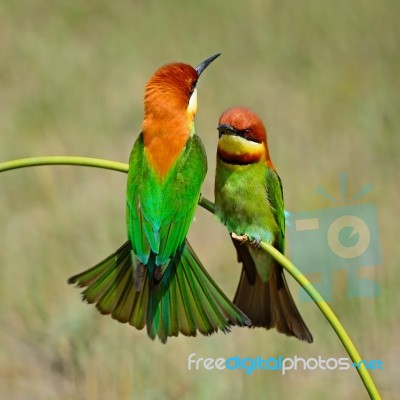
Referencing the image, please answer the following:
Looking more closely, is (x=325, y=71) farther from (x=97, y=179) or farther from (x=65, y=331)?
(x=65, y=331)

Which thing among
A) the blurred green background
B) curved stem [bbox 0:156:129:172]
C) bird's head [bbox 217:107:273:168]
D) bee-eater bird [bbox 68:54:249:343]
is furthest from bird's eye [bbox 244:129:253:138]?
the blurred green background

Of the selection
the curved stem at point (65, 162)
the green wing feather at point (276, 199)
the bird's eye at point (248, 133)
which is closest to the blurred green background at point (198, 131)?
the green wing feather at point (276, 199)

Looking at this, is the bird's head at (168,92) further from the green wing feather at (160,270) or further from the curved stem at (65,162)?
the curved stem at (65,162)

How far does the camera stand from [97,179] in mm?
3195

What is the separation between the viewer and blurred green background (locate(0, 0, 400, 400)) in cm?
244

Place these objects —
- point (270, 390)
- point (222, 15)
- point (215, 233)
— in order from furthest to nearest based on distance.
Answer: point (222, 15), point (215, 233), point (270, 390)

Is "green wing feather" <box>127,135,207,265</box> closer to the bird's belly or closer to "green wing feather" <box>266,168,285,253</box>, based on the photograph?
the bird's belly

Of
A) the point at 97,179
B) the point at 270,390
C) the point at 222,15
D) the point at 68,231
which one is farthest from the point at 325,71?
the point at 270,390

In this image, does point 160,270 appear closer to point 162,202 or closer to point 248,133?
point 162,202

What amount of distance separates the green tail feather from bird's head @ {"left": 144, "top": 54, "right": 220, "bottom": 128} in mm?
177

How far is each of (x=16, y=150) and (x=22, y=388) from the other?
1043mm

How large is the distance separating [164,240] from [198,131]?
6.72 feet

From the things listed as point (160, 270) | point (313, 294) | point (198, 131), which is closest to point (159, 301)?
point (160, 270)

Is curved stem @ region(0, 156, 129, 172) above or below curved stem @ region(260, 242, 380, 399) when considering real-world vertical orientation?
above
